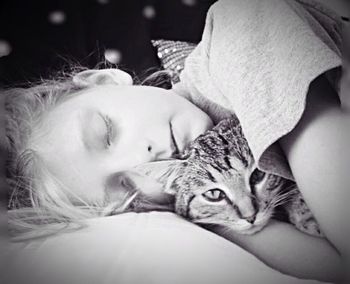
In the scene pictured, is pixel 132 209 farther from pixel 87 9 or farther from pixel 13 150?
pixel 87 9

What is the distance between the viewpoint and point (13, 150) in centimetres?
60

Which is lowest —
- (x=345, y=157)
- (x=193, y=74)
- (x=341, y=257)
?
(x=341, y=257)

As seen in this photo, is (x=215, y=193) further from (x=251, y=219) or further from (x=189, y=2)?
(x=189, y=2)

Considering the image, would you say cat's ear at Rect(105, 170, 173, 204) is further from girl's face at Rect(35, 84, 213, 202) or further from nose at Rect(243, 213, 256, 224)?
nose at Rect(243, 213, 256, 224)

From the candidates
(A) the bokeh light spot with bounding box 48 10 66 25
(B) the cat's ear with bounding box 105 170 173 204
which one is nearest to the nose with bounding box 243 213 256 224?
(B) the cat's ear with bounding box 105 170 173 204

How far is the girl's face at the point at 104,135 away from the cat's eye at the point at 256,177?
9 centimetres

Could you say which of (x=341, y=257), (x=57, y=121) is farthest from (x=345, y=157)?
(x=57, y=121)

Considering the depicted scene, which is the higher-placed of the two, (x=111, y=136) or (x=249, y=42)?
(x=249, y=42)

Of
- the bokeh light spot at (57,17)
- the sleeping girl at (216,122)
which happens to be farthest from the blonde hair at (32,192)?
the bokeh light spot at (57,17)

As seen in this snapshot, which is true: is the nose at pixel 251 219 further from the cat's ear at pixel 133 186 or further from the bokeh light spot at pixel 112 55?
the bokeh light spot at pixel 112 55

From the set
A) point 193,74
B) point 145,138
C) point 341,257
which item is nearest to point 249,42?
point 193,74

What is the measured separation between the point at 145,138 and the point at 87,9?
20 centimetres

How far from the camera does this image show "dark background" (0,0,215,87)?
0.61 m

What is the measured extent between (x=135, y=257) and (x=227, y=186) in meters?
0.15
